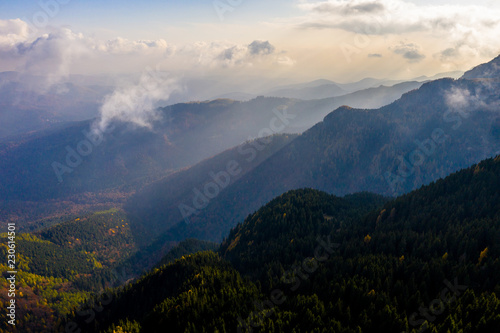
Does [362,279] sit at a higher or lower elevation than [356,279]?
higher

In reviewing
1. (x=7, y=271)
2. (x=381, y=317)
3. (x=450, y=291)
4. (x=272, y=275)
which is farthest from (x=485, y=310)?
(x=7, y=271)

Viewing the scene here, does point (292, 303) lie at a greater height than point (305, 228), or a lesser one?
lesser

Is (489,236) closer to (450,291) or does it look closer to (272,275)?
(450,291)

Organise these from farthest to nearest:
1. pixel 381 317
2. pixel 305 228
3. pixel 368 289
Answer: pixel 305 228, pixel 368 289, pixel 381 317

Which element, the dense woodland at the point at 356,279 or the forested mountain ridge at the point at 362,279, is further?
the dense woodland at the point at 356,279

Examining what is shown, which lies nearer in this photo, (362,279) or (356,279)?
(362,279)
